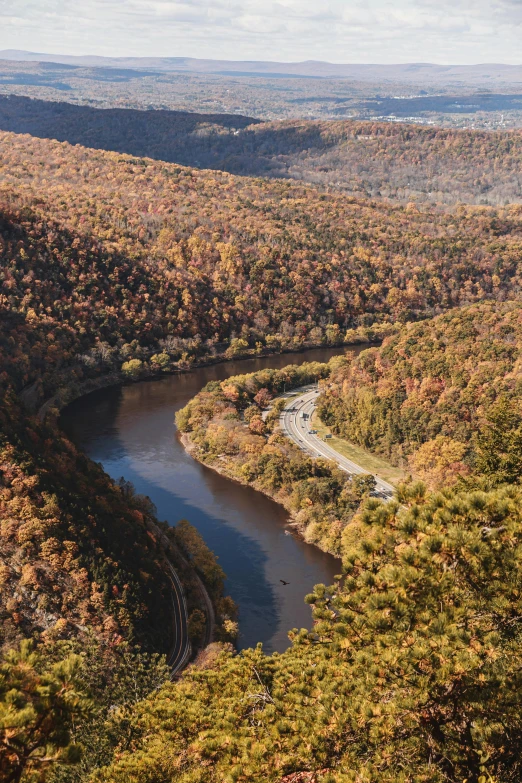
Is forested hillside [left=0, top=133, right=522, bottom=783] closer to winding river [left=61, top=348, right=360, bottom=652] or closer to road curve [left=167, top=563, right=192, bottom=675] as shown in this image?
road curve [left=167, top=563, right=192, bottom=675]

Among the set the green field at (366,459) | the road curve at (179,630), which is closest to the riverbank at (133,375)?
the green field at (366,459)

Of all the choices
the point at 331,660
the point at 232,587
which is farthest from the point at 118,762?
the point at 232,587

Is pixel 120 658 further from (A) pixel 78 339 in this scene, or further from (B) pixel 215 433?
(A) pixel 78 339

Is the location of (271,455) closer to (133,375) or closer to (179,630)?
(179,630)

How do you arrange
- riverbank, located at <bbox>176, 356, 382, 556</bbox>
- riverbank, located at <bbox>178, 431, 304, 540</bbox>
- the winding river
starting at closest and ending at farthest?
the winding river → riverbank, located at <bbox>176, 356, 382, 556</bbox> → riverbank, located at <bbox>178, 431, 304, 540</bbox>

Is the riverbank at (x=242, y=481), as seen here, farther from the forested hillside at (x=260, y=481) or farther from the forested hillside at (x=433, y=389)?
the forested hillside at (x=433, y=389)

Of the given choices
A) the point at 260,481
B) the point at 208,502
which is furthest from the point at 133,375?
the point at 208,502

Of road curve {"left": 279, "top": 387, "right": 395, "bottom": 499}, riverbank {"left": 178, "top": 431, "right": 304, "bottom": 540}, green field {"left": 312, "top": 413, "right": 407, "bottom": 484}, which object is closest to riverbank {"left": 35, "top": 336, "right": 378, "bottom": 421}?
riverbank {"left": 178, "top": 431, "right": 304, "bottom": 540}
